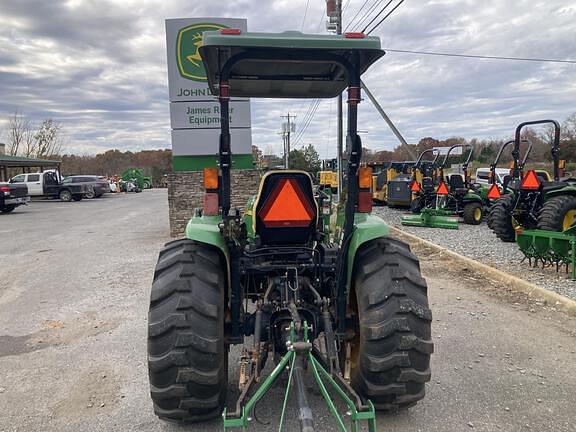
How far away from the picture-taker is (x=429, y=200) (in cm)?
1492

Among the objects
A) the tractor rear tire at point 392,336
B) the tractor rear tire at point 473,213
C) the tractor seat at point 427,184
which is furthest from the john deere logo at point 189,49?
the tractor rear tire at point 392,336

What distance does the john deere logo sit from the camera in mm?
11789

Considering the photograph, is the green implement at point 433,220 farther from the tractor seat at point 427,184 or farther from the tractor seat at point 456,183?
the tractor seat at point 427,184

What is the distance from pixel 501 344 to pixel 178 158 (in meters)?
9.39

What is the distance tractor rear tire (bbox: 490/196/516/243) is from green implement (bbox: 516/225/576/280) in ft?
7.97

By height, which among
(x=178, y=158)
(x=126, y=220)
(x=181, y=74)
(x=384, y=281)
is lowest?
(x=126, y=220)

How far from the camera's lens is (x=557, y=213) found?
8.30 meters

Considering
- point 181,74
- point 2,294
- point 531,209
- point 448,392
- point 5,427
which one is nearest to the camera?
point 5,427

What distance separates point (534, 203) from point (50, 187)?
28322 mm

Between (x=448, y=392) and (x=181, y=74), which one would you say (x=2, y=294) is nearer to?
(x=448, y=392)

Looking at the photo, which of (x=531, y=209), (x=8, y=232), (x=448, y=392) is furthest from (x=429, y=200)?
(x=8, y=232)

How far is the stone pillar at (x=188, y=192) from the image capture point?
39.3 feet

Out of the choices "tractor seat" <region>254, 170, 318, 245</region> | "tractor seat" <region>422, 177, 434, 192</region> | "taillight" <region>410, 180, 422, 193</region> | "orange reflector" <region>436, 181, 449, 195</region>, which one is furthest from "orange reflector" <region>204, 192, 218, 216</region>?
"taillight" <region>410, 180, 422, 193</region>

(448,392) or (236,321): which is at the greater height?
(236,321)
